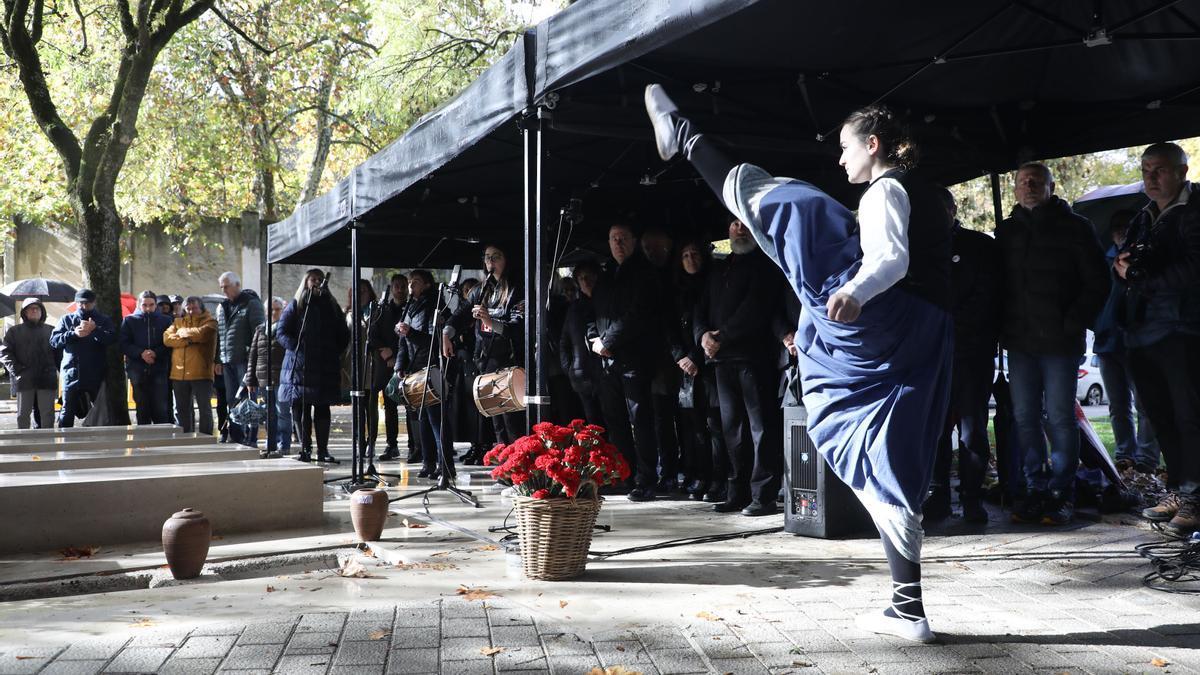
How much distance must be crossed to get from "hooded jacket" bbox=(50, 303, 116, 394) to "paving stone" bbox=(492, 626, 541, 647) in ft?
34.5

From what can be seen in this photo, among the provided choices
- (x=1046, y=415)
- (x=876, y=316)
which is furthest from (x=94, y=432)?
(x=876, y=316)

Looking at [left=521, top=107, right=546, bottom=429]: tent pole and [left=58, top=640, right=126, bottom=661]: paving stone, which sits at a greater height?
[left=521, top=107, right=546, bottom=429]: tent pole

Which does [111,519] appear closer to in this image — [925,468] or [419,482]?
[419,482]

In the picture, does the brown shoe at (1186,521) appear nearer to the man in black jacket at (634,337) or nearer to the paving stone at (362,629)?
the man in black jacket at (634,337)

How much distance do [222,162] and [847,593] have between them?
2134 centimetres

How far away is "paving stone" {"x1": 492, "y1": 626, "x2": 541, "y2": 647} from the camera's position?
355cm

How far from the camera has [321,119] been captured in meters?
23.8

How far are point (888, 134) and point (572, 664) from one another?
221 cm

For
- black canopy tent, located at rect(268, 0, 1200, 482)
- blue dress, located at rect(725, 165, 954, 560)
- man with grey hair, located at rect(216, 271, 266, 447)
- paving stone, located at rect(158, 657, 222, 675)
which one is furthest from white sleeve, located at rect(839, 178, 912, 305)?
man with grey hair, located at rect(216, 271, 266, 447)

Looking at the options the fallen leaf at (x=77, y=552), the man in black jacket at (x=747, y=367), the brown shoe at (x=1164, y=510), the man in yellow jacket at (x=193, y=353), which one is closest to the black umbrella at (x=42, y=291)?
the man in yellow jacket at (x=193, y=353)

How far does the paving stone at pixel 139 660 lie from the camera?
10.8 ft

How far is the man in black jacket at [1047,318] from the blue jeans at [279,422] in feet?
25.4

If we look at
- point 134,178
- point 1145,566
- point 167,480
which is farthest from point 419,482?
point 134,178

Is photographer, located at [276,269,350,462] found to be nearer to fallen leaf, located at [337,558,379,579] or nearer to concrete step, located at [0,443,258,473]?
concrete step, located at [0,443,258,473]
